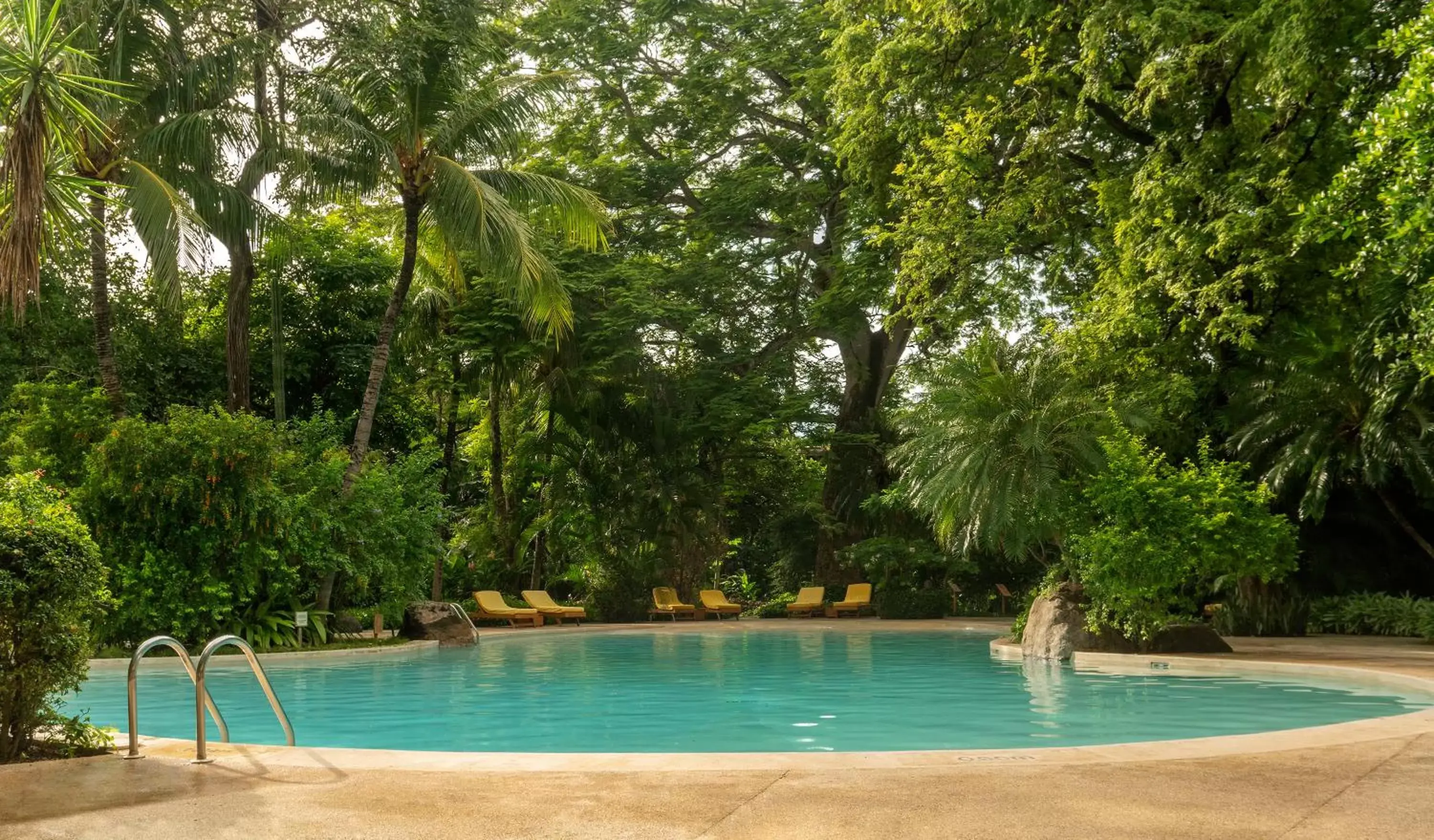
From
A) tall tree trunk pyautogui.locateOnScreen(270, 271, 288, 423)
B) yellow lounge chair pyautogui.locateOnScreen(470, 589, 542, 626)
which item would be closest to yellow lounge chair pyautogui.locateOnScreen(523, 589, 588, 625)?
yellow lounge chair pyautogui.locateOnScreen(470, 589, 542, 626)

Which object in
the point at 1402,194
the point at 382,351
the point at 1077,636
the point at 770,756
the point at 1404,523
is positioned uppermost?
the point at 382,351

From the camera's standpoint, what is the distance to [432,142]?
18.8m

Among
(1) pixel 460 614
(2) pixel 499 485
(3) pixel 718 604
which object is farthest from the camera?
(3) pixel 718 604

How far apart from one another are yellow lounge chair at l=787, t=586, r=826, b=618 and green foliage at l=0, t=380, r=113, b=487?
15765mm

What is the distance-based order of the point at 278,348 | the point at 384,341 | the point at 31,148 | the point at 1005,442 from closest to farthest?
the point at 31,148, the point at 1005,442, the point at 384,341, the point at 278,348

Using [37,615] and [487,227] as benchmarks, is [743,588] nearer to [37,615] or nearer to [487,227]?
[487,227]

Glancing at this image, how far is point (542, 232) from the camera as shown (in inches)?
1015

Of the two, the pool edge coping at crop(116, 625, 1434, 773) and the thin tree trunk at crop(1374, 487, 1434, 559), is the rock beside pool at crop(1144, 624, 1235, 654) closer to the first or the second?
the thin tree trunk at crop(1374, 487, 1434, 559)

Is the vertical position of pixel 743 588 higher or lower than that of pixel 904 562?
lower

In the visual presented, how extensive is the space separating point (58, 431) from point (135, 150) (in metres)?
4.24

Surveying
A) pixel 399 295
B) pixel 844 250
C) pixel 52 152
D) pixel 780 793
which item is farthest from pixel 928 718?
pixel 844 250

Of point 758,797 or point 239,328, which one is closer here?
point 758,797

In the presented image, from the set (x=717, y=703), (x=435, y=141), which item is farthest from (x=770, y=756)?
(x=435, y=141)

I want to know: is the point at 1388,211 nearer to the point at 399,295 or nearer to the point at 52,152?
the point at 52,152
